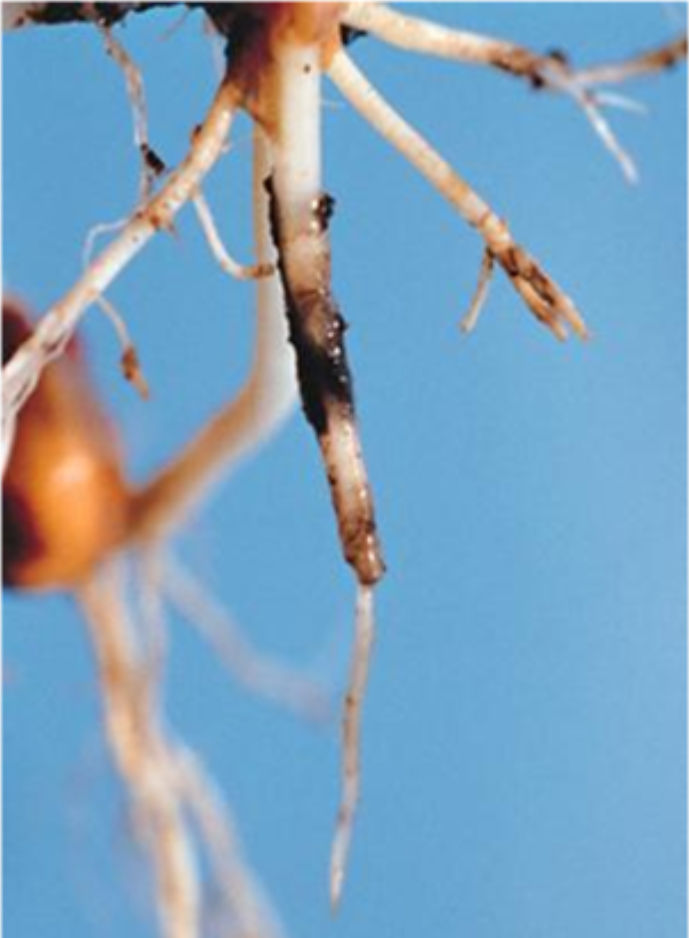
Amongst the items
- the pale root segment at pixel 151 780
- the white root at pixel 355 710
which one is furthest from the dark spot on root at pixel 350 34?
the pale root segment at pixel 151 780

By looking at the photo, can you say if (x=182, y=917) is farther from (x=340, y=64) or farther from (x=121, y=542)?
(x=340, y=64)

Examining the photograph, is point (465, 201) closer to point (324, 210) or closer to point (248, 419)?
point (324, 210)

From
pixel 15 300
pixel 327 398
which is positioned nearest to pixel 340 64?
pixel 327 398

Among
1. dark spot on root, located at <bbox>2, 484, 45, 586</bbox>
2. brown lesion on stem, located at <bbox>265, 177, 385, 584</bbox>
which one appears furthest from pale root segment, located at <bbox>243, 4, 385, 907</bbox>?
dark spot on root, located at <bbox>2, 484, 45, 586</bbox>

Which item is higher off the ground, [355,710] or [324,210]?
[324,210]

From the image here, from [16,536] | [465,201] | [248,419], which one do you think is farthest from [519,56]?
[16,536]

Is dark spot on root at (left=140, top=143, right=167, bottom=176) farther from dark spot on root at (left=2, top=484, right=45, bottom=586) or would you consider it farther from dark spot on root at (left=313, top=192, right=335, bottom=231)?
dark spot on root at (left=2, top=484, right=45, bottom=586)
